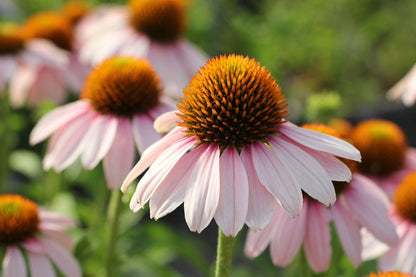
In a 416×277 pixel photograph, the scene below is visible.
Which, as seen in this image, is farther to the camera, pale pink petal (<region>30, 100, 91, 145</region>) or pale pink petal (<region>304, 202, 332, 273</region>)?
pale pink petal (<region>30, 100, 91, 145</region>)

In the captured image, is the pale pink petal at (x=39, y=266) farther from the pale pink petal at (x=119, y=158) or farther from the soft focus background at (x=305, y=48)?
the soft focus background at (x=305, y=48)

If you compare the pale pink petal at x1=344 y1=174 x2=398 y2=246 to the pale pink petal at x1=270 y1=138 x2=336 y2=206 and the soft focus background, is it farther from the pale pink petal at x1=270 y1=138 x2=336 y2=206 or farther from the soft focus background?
the soft focus background

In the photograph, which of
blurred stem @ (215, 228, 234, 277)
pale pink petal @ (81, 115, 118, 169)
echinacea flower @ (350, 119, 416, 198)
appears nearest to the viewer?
blurred stem @ (215, 228, 234, 277)

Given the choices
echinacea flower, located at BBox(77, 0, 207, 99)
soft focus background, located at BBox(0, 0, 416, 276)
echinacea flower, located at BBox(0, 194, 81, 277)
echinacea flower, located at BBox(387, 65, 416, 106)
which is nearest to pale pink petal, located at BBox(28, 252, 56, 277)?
echinacea flower, located at BBox(0, 194, 81, 277)

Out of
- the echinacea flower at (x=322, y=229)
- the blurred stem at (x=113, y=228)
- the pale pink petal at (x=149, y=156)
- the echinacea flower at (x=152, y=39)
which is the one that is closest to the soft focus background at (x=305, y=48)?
the echinacea flower at (x=152, y=39)

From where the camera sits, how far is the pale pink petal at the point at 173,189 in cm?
85

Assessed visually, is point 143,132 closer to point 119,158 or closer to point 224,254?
point 119,158

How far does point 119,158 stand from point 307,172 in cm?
49

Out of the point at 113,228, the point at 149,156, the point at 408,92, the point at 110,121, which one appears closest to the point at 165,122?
the point at 149,156

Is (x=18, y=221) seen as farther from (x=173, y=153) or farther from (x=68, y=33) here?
(x=68, y=33)

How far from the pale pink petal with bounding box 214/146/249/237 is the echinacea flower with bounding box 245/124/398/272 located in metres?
0.22

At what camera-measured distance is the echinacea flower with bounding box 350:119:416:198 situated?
1587 millimetres

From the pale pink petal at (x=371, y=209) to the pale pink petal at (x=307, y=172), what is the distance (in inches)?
11.7

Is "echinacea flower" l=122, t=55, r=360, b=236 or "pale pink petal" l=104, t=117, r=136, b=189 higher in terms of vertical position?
"pale pink petal" l=104, t=117, r=136, b=189
